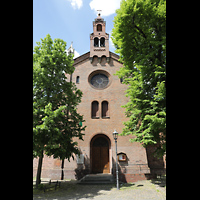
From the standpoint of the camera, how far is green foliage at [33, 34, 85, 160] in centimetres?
1050

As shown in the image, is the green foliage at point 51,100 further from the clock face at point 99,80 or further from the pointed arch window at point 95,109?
the clock face at point 99,80

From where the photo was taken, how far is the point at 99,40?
2108 centimetres

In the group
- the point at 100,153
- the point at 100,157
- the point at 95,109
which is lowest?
the point at 100,157

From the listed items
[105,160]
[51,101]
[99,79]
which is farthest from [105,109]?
[51,101]

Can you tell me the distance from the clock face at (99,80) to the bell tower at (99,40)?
6.80 feet

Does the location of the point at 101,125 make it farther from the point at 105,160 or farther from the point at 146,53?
the point at 146,53

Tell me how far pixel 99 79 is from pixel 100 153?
8.65 m

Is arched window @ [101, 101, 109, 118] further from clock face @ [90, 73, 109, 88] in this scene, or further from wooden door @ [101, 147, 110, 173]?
wooden door @ [101, 147, 110, 173]

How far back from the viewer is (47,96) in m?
12.0
